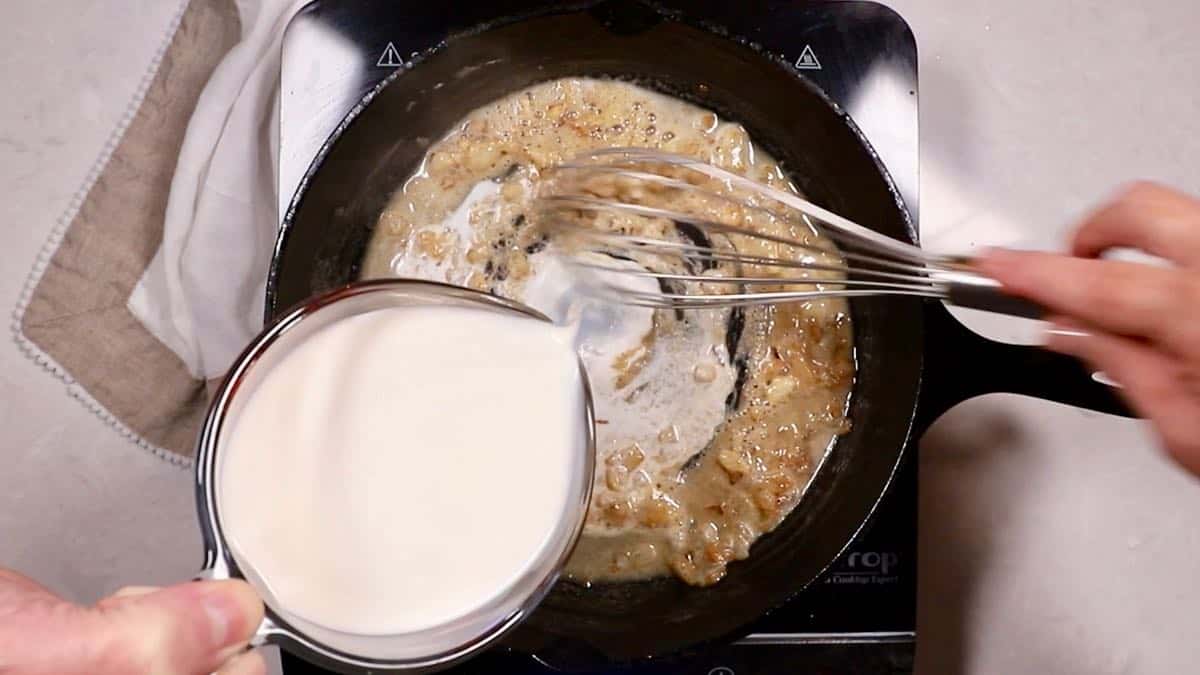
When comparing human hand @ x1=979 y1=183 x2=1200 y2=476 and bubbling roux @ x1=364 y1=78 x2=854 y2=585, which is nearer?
human hand @ x1=979 y1=183 x2=1200 y2=476

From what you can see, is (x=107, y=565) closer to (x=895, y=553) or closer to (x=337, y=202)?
(x=337, y=202)

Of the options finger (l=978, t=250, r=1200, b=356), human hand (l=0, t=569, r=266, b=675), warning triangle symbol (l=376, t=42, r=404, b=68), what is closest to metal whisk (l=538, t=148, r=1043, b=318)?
warning triangle symbol (l=376, t=42, r=404, b=68)

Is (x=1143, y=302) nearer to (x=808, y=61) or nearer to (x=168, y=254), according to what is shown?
(x=808, y=61)

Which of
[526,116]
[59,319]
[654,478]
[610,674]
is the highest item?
[526,116]

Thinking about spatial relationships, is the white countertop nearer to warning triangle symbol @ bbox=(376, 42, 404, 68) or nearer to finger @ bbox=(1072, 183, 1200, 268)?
warning triangle symbol @ bbox=(376, 42, 404, 68)

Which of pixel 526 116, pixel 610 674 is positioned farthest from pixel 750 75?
pixel 610 674

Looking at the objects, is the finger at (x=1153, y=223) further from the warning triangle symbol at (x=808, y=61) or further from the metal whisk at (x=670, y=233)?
the warning triangle symbol at (x=808, y=61)
